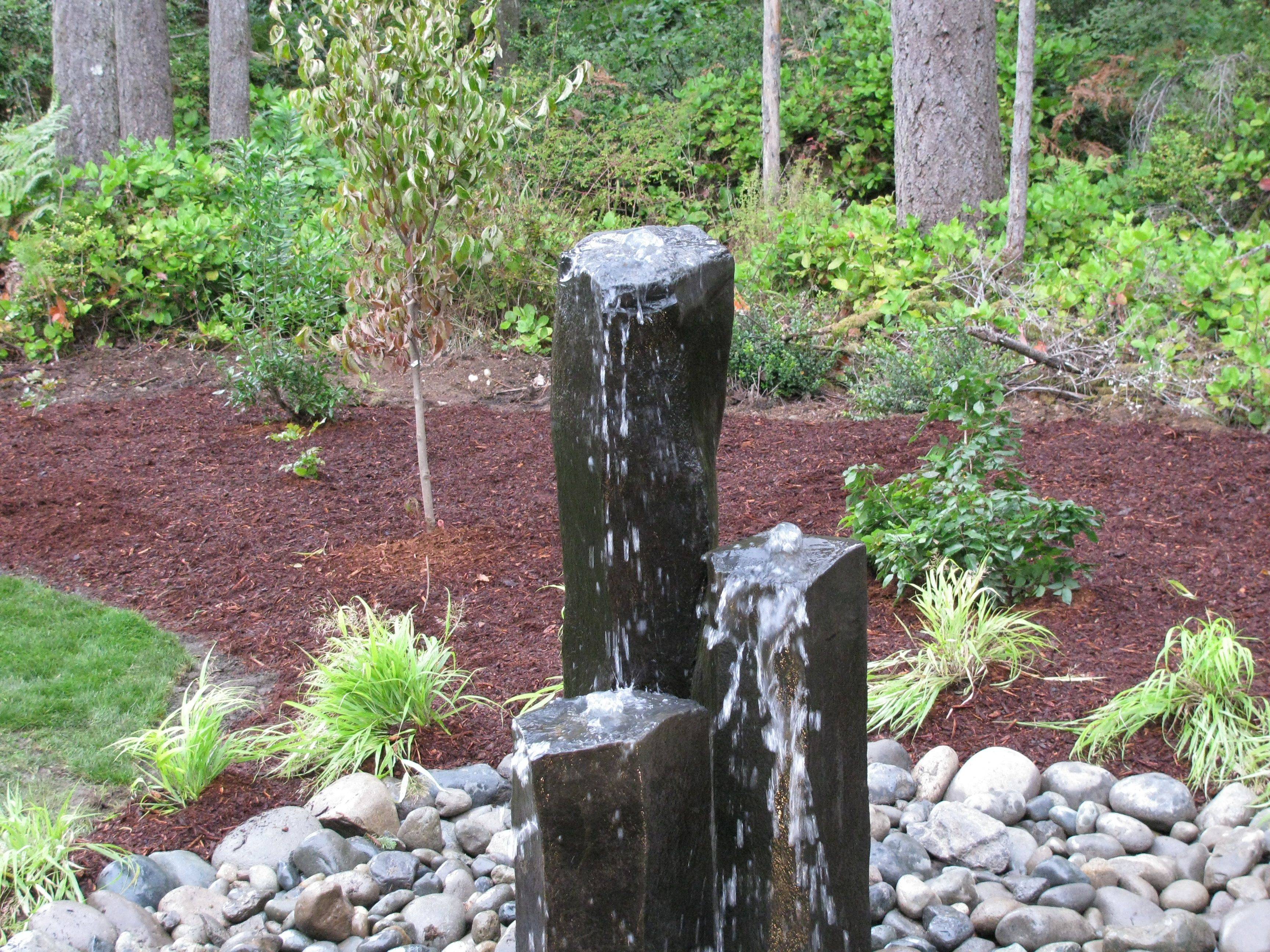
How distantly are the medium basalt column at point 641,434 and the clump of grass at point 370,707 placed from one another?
50.1 inches

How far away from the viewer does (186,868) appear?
306cm

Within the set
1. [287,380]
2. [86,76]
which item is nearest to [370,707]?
[287,380]

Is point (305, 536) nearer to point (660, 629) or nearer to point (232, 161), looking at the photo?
point (660, 629)

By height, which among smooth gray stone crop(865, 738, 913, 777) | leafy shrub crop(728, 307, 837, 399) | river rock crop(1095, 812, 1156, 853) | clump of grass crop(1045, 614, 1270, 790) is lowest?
river rock crop(1095, 812, 1156, 853)

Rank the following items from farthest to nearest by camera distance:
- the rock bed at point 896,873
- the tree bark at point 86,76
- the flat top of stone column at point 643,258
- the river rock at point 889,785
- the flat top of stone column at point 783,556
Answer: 1. the tree bark at point 86,76
2. the river rock at point 889,785
3. the rock bed at point 896,873
4. the flat top of stone column at point 643,258
5. the flat top of stone column at point 783,556

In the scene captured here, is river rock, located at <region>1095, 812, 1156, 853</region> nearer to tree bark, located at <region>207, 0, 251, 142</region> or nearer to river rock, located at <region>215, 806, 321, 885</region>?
river rock, located at <region>215, 806, 321, 885</region>

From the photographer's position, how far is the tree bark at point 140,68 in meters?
11.2

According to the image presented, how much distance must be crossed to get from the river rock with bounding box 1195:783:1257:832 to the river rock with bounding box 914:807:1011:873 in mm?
572

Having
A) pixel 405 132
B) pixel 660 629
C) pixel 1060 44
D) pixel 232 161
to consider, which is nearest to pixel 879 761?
pixel 660 629

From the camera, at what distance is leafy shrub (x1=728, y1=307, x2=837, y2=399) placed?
770 cm

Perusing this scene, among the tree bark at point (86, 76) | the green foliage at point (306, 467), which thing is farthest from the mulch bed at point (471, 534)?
the tree bark at point (86, 76)

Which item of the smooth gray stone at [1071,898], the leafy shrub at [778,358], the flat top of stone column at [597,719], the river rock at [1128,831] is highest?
the leafy shrub at [778,358]

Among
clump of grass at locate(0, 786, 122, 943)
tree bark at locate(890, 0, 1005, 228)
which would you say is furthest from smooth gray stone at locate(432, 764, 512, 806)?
tree bark at locate(890, 0, 1005, 228)

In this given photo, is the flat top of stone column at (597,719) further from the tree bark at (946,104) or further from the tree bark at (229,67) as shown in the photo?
the tree bark at (229,67)
